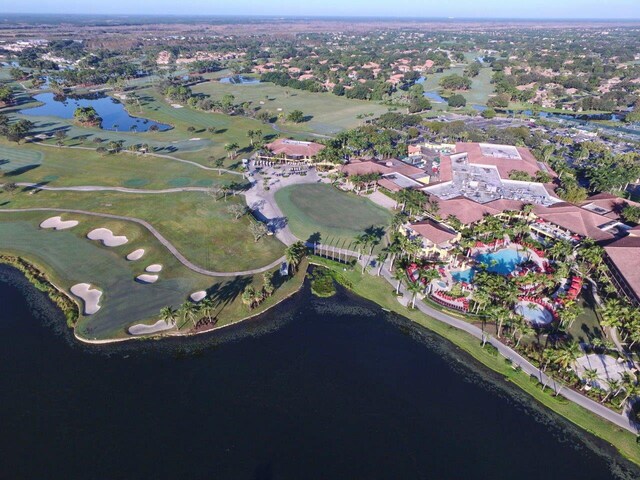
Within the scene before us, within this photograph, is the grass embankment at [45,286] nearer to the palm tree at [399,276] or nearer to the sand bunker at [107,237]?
the sand bunker at [107,237]

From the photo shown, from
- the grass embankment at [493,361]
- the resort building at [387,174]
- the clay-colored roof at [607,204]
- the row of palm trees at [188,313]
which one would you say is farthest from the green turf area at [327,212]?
the clay-colored roof at [607,204]

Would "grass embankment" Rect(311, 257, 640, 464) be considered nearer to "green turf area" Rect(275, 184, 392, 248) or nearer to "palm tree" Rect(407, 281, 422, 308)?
"palm tree" Rect(407, 281, 422, 308)

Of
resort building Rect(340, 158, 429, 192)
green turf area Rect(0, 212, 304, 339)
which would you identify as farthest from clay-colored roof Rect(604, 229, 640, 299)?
green turf area Rect(0, 212, 304, 339)

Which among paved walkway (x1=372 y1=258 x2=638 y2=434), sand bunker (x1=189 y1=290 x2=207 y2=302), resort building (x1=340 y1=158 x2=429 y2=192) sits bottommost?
paved walkway (x1=372 y1=258 x2=638 y2=434)

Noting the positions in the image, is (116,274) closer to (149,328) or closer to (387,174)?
(149,328)

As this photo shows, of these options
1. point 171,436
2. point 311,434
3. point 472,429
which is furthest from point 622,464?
point 171,436

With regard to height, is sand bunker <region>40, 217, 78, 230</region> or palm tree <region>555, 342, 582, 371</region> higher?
palm tree <region>555, 342, 582, 371</region>

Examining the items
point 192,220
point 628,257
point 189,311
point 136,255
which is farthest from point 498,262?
point 136,255
